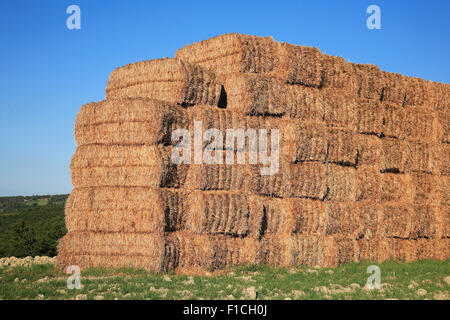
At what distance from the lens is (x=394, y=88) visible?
20.1 meters

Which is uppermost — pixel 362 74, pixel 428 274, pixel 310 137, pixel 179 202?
pixel 362 74

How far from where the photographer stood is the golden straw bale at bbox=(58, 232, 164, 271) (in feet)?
47.3

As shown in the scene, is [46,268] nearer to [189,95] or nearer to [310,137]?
[189,95]

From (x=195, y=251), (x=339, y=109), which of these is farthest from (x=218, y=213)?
(x=339, y=109)

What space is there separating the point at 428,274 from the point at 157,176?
7.23 m

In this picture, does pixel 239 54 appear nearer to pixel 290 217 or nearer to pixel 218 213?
pixel 218 213

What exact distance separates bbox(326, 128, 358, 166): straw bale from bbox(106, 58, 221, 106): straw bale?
3.75 m

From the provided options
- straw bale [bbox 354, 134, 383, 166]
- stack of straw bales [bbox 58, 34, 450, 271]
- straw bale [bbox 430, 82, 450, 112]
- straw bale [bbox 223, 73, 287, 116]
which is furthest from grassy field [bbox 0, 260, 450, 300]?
straw bale [bbox 430, 82, 450, 112]

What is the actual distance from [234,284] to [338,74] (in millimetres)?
8537

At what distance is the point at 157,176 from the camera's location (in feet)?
48.1

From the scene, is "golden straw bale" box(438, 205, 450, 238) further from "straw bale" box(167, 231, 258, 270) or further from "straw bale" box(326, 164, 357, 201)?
"straw bale" box(167, 231, 258, 270)

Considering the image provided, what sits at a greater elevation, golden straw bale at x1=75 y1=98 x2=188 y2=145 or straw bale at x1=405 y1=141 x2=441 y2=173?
golden straw bale at x1=75 y1=98 x2=188 y2=145

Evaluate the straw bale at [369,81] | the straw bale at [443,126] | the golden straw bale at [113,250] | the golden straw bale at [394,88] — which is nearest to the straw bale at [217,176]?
the golden straw bale at [113,250]
